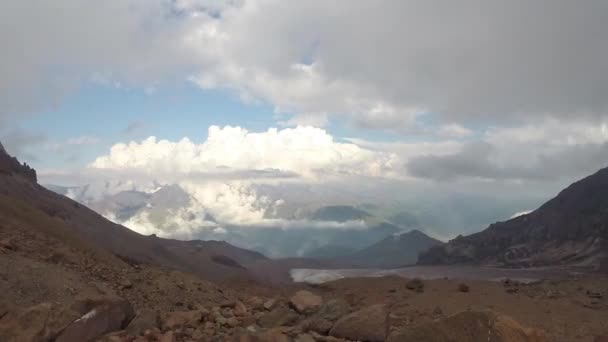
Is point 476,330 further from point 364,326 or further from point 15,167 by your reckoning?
point 15,167

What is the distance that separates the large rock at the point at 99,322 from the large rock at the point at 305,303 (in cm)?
484

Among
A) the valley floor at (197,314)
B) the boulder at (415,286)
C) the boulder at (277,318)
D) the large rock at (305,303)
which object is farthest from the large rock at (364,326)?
the boulder at (415,286)

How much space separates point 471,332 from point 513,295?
1809 centimetres

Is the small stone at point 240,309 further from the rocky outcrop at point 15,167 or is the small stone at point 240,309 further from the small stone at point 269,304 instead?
the rocky outcrop at point 15,167

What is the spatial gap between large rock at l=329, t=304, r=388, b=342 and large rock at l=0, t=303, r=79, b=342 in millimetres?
6761

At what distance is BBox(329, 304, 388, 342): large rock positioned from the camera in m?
12.7

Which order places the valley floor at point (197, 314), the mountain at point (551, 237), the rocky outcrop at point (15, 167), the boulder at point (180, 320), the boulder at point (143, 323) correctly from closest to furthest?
the valley floor at point (197, 314), the boulder at point (143, 323), the boulder at point (180, 320), the rocky outcrop at point (15, 167), the mountain at point (551, 237)

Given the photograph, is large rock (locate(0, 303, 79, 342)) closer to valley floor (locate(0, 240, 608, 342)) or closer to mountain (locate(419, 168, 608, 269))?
valley floor (locate(0, 240, 608, 342))

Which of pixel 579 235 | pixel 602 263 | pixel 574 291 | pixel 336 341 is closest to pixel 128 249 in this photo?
pixel 574 291

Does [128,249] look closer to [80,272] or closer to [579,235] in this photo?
[80,272]

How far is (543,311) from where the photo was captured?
22.7 meters

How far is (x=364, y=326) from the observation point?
505 inches

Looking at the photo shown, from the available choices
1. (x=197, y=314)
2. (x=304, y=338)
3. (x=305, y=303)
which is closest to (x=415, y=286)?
(x=305, y=303)

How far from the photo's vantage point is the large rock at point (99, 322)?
12164mm
